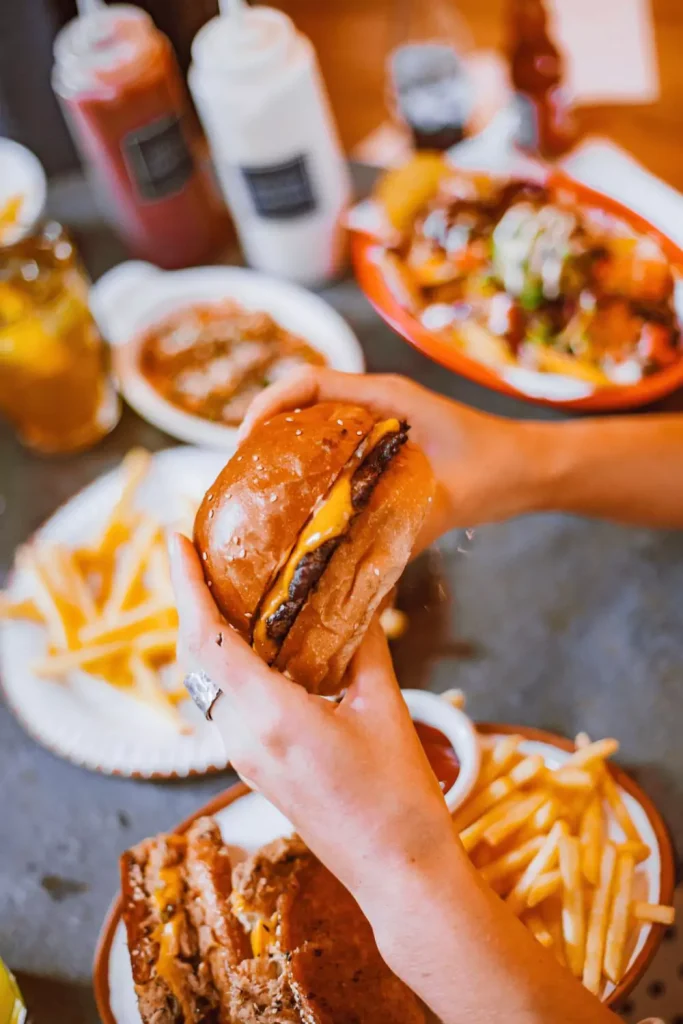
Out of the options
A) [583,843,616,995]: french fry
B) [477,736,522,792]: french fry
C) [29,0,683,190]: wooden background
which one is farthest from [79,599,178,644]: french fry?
[29,0,683,190]: wooden background

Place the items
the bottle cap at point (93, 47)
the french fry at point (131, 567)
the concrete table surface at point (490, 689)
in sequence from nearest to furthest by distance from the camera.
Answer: the concrete table surface at point (490, 689), the french fry at point (131, 567), the bottle cap at point (93, 47)

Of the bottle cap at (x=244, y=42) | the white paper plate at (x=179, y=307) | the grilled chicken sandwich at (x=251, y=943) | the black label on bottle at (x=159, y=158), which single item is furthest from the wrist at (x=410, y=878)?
the black label on bottle at (x=159, y=158)

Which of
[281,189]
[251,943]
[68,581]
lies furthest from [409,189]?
[251,943]

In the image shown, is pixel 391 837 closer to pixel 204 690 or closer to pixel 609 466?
pixel 204 690

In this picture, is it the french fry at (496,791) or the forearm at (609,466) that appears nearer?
the french fry at (496,791)

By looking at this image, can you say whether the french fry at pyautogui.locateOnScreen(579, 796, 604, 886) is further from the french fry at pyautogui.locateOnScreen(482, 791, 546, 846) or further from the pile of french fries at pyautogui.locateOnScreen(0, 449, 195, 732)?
the pile of french fries at pyautogui.locateOnScreen(0, 449, 195, 732)

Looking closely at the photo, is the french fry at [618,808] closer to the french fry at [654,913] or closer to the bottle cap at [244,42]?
the french fry at [654,913]

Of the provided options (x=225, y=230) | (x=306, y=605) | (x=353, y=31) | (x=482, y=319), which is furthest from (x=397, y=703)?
(x=353, y=31)
